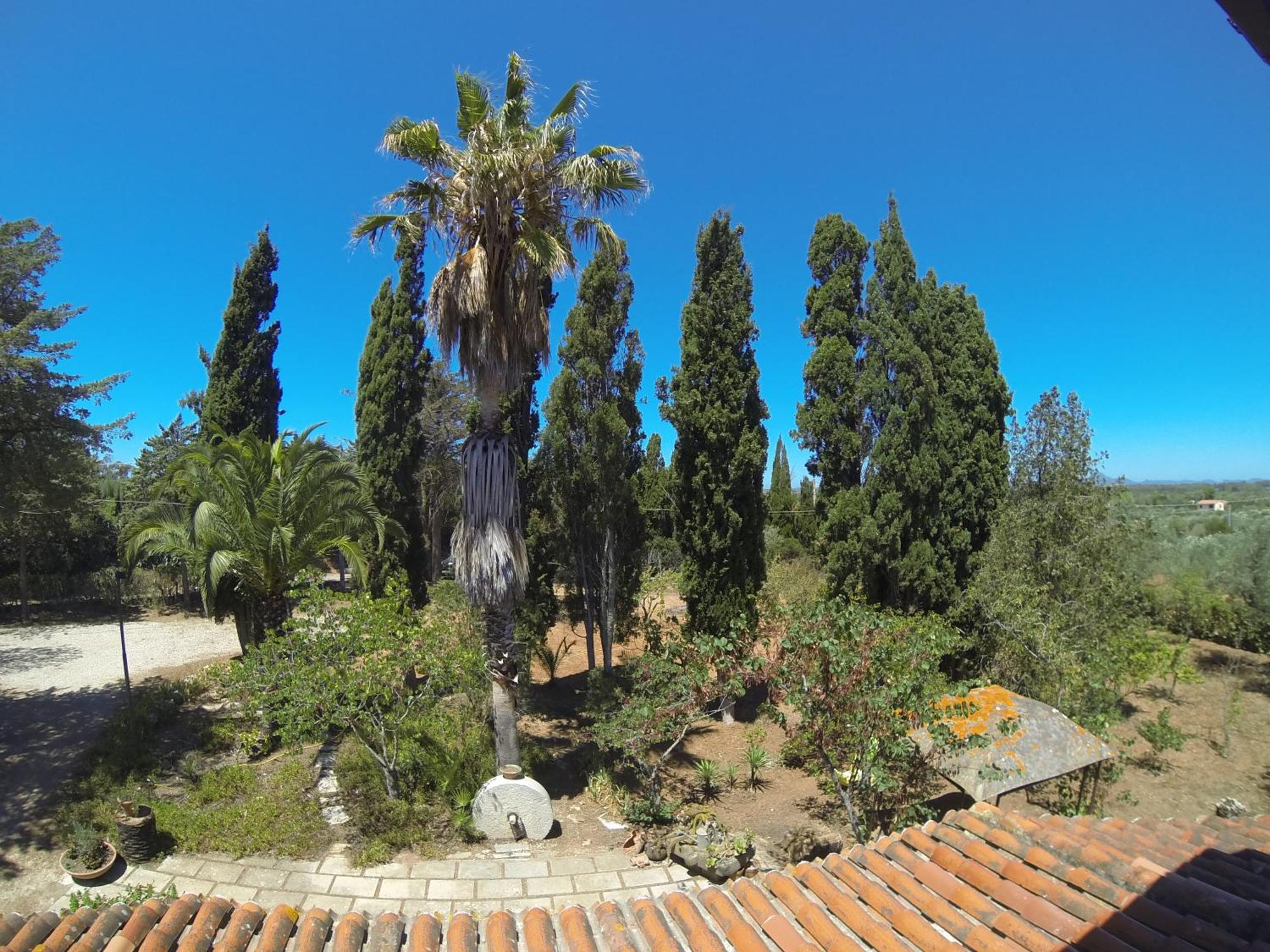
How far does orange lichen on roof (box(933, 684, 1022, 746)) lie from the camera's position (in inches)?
264

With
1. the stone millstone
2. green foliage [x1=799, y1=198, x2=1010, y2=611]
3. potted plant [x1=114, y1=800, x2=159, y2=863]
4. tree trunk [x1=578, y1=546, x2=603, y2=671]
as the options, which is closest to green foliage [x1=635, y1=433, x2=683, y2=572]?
tree trunk [x1=578, y1=546, x2=603, y2=671]

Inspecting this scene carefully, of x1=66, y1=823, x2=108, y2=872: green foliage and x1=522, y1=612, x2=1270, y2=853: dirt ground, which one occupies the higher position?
x1=66, y1=823, x2=108, y2=872: green foliage

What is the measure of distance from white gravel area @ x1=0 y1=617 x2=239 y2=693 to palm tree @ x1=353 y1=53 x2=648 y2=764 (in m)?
11.1

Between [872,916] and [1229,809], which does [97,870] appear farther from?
[1229,809]

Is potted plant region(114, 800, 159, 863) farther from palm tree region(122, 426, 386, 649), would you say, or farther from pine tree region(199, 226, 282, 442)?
pine tree region(199, 226, 282, 442)

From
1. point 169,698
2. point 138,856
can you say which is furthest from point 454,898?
point 169,698

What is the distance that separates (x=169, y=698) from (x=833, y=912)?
13.0 metres

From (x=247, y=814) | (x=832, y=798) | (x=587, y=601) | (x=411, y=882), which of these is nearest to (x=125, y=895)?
(x=247, y=814)

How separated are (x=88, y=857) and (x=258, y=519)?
494cm

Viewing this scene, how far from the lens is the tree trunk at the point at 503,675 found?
332 inches

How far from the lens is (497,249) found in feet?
27.6

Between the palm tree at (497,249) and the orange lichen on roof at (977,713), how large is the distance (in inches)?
213

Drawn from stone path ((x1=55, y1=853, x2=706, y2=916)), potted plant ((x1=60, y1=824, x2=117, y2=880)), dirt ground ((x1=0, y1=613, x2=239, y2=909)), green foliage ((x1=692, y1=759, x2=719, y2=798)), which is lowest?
green foliage ((x1=692, y1=759, x2=719, y2=798))

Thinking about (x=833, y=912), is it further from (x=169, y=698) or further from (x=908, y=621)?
(x=169, y=698)
